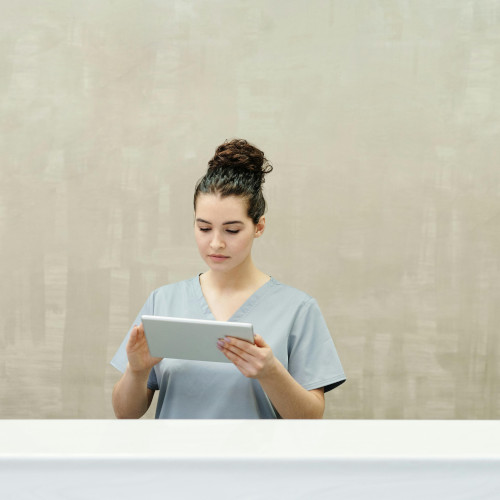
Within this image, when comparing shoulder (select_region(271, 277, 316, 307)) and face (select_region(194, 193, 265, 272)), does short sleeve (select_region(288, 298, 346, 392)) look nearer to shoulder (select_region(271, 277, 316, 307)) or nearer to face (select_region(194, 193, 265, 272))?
shoulder (select_region(271, 277, 316, 307))

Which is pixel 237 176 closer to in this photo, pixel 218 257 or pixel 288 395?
pixel 218 257

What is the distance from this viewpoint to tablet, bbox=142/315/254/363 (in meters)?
1.19

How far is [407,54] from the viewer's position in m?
2.47

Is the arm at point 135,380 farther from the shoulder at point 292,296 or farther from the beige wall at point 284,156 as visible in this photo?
the beige wall at point 284,156

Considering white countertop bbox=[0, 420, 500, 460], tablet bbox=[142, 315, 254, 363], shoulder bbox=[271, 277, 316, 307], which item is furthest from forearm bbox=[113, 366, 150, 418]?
white countertop bbox=[0, 420, 500, 460]

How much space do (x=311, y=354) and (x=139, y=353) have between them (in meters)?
0.39

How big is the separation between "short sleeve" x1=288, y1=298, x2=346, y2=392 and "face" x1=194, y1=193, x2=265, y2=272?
Answer: 8.4 inches

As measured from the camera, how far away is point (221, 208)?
4.61ft

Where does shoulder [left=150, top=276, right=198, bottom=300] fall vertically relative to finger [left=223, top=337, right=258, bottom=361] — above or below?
above

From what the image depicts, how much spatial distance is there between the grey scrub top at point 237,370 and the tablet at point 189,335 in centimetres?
13

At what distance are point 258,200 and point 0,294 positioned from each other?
4.82ft

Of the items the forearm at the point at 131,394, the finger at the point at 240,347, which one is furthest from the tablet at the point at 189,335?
the forearm at the point at 131,394

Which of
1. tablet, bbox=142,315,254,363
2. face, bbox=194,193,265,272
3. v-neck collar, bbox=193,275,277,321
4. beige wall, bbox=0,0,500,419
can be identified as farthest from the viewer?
beige wall, bbox=0,0,500,419

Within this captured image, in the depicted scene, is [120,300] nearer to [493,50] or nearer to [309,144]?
[309,144]
